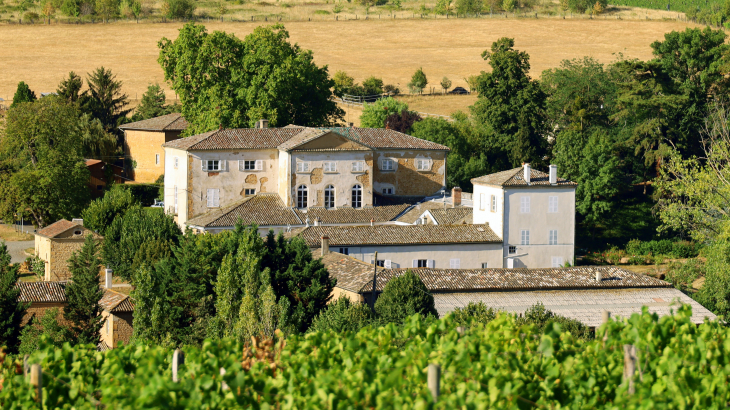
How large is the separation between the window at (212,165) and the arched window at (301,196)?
15.1 feet

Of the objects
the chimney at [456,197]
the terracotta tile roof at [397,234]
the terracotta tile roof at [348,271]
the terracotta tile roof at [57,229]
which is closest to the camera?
the terracotta tile roof at [348,271]

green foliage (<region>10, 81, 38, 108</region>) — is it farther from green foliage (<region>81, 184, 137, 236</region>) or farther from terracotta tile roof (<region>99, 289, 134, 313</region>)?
terracotta tile roof (<region>99, 289, 134, 313</region>)

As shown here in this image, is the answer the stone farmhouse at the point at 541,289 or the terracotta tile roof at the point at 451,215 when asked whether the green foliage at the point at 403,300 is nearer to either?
the stone farmhouse at the point at 541,289

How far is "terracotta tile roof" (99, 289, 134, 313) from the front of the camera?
121 ft

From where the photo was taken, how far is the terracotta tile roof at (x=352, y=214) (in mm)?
50438

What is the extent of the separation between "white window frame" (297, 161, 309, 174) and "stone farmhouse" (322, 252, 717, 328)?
13.6 m

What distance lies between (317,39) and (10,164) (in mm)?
55693

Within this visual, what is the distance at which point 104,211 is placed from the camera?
5303 centimetres

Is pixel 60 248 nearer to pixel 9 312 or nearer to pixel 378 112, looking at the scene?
pixel 9 312

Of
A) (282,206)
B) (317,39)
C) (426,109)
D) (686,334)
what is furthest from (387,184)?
(317,39)

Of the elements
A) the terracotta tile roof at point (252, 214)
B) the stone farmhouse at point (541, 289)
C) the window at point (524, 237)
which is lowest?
the stone farmhouse at point (541, 289)

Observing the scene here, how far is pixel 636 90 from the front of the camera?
213 feet

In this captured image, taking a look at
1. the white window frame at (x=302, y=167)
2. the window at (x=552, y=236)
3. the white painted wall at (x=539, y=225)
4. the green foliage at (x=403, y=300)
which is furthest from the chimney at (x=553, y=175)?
the green foliage at (x=403, y=300)

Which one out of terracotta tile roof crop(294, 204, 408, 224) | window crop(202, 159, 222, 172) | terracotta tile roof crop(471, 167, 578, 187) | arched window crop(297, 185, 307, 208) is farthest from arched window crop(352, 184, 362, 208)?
window crop(202, 159, 222, 172)
